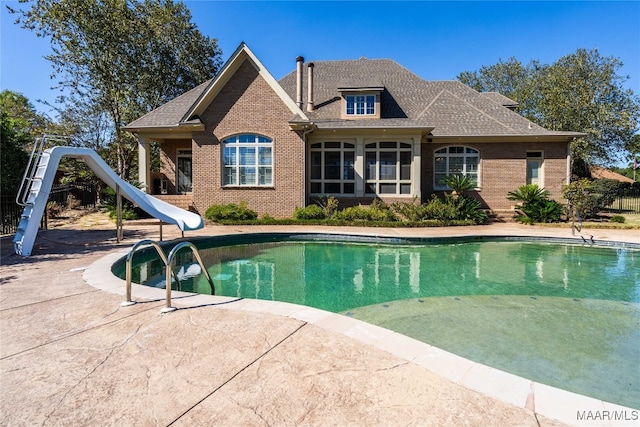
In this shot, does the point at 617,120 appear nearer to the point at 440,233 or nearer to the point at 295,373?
the point at 440,233

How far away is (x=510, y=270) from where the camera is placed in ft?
28.6

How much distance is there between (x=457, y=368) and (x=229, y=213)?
1341 centimetres

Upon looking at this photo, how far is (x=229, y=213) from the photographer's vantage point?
15234mm

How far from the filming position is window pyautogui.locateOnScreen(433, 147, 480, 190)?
17891 mm

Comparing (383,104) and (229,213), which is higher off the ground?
(383,104)

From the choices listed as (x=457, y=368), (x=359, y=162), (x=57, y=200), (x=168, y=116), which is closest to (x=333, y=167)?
(x=359, y=162)

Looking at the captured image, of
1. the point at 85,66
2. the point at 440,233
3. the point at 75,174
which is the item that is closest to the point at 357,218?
the point at 440,233

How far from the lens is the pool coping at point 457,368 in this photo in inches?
92.1

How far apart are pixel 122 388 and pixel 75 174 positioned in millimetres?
22296

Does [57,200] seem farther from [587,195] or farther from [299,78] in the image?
[587,195]

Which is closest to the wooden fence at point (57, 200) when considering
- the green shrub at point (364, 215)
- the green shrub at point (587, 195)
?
the green shrub at point (364, 215)

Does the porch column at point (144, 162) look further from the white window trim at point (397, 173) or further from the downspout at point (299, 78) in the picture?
the white window trim at point (397, 173)

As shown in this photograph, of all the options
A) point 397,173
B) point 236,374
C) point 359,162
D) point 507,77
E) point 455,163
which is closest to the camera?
point 236,374

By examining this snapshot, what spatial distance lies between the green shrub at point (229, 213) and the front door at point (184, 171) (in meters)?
4.22
